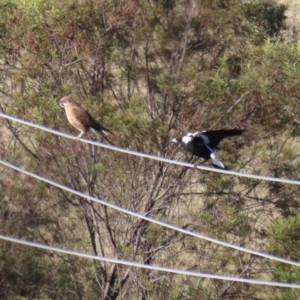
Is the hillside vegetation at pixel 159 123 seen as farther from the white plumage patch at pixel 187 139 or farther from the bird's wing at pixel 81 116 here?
the white plumage patch at pixel 187 139

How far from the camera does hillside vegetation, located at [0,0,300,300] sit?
911 centimetres

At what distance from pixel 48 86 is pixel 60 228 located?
1823 millimetres

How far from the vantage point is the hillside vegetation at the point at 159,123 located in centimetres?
911

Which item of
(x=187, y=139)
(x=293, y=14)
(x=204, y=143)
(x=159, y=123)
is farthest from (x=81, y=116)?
(x=293, y=14)

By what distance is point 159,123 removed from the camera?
930cm

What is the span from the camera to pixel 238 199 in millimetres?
9578

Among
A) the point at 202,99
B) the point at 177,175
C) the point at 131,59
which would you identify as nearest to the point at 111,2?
the point at 131,59

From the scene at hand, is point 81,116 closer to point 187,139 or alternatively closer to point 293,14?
point 187,139

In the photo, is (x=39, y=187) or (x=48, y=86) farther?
(x=39, y=187)

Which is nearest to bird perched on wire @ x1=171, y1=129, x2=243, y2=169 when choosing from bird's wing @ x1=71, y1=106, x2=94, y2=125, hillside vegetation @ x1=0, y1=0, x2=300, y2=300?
bird's wing @ x1=71, y1=106, x2=94, y2=125

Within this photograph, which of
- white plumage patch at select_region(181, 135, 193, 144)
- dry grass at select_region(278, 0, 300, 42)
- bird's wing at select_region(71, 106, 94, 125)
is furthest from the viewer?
dry grass at select_region(278, 0, 300, 42)

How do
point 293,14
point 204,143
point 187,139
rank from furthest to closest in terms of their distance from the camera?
1. point 293,14
2. point 187,139
3. point 204,143

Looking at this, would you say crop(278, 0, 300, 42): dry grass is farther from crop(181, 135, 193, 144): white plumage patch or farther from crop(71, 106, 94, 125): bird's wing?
crop(181, 135, 193, 144): white plumage patch

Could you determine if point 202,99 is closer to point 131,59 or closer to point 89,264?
point 131,59
